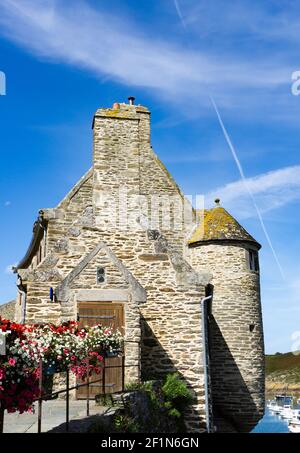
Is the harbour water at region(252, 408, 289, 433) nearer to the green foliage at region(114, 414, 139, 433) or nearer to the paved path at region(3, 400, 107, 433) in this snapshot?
the paved path at region(3, 400, 107, 433)

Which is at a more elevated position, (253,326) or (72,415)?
(253,326)

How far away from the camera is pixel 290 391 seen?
308 feet

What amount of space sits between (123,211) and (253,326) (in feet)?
20.6

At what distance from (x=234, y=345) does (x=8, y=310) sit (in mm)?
16636

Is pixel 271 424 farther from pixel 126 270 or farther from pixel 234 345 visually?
pixel 126 270

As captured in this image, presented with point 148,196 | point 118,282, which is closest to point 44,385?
point 118,282

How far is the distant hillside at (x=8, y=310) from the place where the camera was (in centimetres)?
2956

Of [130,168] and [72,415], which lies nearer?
[72,415]

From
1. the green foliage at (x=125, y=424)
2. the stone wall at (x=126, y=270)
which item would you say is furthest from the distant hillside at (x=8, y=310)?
the green foliage at (x=125, y=424)

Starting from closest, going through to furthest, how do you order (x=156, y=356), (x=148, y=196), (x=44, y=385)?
(x=44, y=385) < (x=156, y=356) < (x=148, y=196)

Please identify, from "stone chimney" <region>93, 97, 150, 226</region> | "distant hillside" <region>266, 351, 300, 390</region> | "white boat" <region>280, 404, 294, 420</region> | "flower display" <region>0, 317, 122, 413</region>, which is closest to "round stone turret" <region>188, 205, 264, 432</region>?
"stone chimney" <region>93, 97, 150, 226</region>

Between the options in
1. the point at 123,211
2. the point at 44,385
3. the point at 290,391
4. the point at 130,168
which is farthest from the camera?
the point at 290,391

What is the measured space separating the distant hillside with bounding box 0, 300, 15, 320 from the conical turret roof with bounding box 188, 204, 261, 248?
14.5 metres
